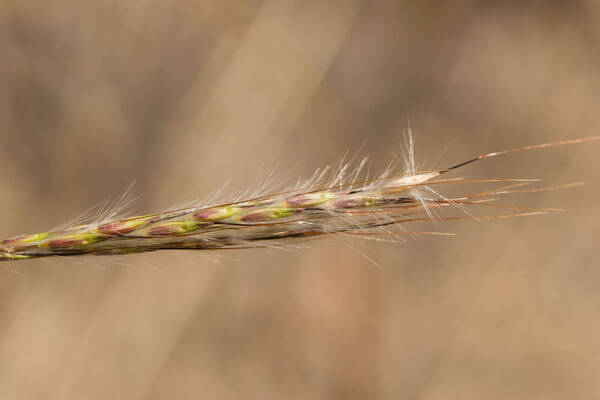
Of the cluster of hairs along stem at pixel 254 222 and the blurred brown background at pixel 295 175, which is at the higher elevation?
the blurred brown background at pixel 295 175

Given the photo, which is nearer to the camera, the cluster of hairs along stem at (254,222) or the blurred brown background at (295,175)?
the cluster of hairs along stem at (254,222)

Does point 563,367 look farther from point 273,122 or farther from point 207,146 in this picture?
point 207,146

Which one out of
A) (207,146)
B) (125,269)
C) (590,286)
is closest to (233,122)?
(207,146)

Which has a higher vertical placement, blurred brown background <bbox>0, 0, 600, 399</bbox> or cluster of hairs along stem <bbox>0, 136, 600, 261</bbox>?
blurred brown background <bbox>0, 0, 600, 399</bbox>

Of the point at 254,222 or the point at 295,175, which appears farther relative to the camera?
the point at 295,175

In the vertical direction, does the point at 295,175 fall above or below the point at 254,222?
above
